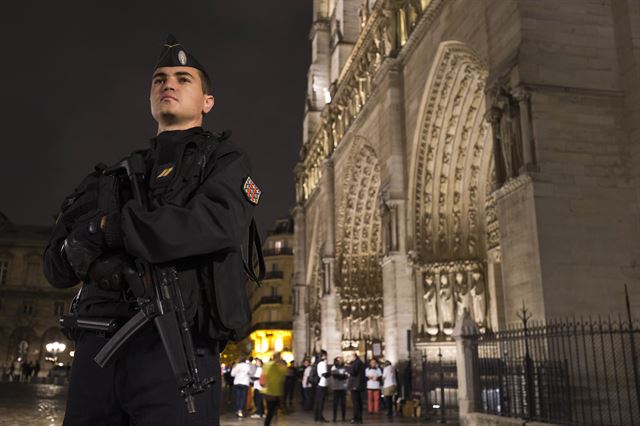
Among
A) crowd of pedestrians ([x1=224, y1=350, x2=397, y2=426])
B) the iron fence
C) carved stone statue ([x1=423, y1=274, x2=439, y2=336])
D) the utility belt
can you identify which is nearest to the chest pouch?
the utility belt

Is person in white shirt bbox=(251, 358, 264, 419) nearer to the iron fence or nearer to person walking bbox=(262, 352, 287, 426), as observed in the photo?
person walking bbox=(262, 352, 287, 426)

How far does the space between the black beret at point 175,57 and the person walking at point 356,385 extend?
439 inches

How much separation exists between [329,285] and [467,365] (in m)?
17.1

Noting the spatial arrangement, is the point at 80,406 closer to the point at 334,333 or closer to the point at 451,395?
the point at 451,395

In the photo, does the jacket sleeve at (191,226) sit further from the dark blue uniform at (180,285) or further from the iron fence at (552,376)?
the iron fence at (552,376)

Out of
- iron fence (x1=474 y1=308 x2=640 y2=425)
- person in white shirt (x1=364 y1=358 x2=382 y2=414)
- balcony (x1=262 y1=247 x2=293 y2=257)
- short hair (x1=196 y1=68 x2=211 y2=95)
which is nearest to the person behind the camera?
short hair (x1=196 y1=68 x2=211 y2=95)

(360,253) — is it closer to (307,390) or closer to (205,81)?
(307,390)

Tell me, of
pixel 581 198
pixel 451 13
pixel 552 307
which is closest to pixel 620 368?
pixel 552 307

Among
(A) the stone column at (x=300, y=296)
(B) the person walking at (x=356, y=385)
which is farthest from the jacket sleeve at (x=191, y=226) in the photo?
(A) the stone column at (x=300, y=296)

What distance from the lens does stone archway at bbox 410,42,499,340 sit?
1706 cm

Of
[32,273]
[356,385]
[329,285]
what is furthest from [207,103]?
[32,273]

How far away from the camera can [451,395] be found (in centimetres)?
1550

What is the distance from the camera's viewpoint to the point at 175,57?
183cm

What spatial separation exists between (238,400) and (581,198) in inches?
298
